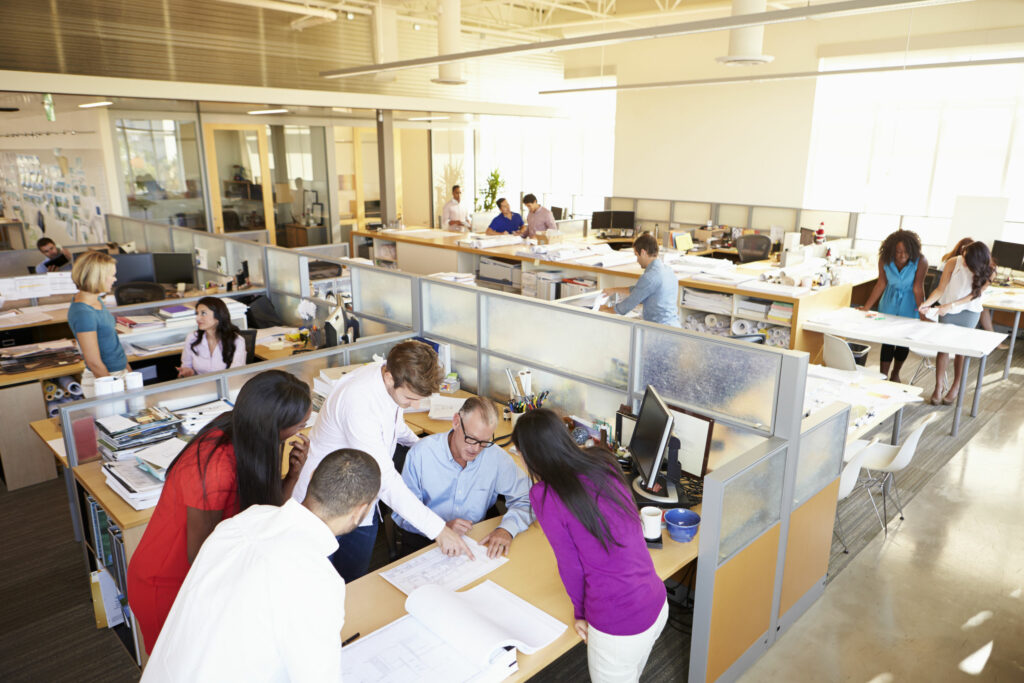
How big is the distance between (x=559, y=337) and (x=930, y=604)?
2.35m

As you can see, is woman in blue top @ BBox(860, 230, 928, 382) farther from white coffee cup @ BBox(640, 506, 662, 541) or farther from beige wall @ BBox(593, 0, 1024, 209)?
beige wall @ BBox(593, 0, 1024, 209)

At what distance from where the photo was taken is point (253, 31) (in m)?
9.52

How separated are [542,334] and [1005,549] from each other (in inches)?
119

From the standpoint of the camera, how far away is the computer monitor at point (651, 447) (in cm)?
272

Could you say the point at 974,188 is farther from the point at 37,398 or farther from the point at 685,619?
the point at 37,398

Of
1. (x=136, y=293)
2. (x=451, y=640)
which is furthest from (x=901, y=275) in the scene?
(x=136, y=293)

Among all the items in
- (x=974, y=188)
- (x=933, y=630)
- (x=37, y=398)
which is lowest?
(x=933, y=630)

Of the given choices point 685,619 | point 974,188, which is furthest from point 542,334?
point 974,188

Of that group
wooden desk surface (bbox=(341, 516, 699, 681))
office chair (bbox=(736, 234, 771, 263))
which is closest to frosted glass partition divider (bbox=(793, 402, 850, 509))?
wooden desk surface (bbox=(341, 516, 699, 681))

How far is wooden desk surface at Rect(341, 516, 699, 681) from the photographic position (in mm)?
2115

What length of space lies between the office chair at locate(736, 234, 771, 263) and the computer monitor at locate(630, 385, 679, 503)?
7.13 m

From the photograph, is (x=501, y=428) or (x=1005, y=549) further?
(x=1005, y=549)

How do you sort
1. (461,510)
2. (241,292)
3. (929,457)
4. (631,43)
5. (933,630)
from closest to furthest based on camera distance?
(461,510), (933,630), (929,457), (241,292), (631,43)

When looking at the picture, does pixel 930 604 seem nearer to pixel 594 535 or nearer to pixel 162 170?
pixel 594 535
